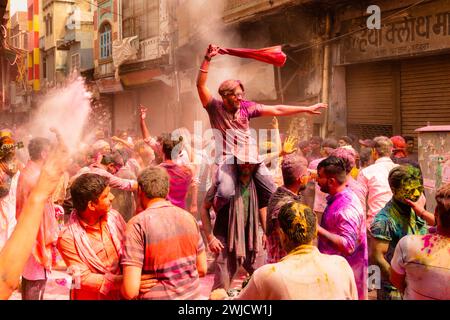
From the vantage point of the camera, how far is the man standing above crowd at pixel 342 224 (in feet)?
12.1

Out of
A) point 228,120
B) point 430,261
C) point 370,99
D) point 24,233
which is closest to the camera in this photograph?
point 24,233

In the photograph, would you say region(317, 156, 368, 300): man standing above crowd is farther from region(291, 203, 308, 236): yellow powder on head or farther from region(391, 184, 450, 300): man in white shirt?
region(291, 203, 308, 236): yellow powder on head

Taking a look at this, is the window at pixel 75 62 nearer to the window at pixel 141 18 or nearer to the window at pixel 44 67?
the window at pixel 44 67

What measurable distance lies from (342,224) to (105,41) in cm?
1652

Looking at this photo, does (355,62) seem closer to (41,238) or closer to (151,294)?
(41,238)

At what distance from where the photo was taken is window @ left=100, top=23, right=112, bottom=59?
18.2 metres

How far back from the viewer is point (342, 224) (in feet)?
12.1

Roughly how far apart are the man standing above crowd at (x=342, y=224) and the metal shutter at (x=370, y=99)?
815 cm

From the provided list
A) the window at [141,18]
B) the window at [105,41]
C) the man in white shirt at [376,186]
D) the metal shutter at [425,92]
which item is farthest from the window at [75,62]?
the man in white shirt at [376,186]

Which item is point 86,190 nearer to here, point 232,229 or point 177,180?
point 232,229

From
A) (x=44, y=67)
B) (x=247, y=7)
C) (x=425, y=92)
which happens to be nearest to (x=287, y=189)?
(x=425, y=92)

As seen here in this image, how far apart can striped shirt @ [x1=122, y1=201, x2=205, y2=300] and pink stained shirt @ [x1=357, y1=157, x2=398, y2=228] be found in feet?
8.87

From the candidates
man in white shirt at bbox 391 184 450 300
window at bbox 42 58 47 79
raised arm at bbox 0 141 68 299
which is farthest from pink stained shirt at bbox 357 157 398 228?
window at bbox 42 58 47 79
